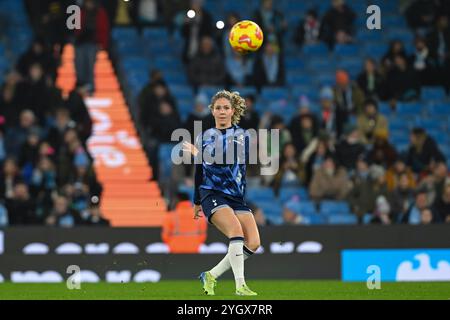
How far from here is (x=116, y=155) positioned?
78.8 ft

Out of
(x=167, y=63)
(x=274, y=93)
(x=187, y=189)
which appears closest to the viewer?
(x=187, y=189)

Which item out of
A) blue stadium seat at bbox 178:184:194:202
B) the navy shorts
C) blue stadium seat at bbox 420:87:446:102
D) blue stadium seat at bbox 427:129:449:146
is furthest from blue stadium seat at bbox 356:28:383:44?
the navy shorts

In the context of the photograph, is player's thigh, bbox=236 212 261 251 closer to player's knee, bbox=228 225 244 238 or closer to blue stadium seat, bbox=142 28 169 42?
player's knee, bbox=228 225 244 238

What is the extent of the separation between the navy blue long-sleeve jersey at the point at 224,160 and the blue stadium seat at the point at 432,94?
11939 millimetres

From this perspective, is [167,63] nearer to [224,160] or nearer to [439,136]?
[439,136]

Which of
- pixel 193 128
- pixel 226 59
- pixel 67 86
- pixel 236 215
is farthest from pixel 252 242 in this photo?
pixel 67 86

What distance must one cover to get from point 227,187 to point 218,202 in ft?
0.63

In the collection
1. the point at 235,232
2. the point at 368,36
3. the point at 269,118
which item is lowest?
the point at 235,232

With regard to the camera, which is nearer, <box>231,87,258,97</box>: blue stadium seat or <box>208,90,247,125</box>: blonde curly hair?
<box>208,90,247,125</box>: blonde curly hair

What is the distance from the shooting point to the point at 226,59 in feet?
78.5

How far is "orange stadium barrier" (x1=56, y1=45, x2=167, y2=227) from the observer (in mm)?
22422

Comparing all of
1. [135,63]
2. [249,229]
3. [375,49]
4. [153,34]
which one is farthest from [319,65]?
[249,229]

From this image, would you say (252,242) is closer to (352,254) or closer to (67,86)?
(352,254)

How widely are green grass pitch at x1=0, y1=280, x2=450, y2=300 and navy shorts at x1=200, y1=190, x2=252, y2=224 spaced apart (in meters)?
0.92
